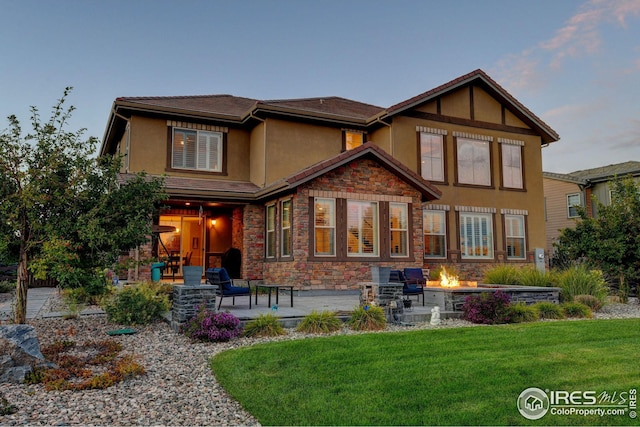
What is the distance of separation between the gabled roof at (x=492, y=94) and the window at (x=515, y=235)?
12.5 feet

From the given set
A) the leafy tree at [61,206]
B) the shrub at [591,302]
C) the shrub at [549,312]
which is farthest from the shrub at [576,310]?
the leafy tree at [61,206]

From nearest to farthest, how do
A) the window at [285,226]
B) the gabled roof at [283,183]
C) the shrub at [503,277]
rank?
the shrub at [503,277] < the gabled roof at [283,183] < the window at [285,226]

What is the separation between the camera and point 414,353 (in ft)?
20.0

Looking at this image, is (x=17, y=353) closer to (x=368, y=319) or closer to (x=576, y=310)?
(x=368, y=319)

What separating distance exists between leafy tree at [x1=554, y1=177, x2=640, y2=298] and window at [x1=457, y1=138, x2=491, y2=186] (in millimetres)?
4420

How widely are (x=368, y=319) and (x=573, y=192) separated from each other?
76.2 ft

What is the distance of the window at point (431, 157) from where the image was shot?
57.4ft

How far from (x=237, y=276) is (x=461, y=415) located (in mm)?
12453

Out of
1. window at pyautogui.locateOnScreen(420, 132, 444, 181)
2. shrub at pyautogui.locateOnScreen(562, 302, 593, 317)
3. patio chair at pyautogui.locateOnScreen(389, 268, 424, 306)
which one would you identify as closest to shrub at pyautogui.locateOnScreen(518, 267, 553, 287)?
shrub at pyautogui.locateOnScreen(562, 302, 593, 317)

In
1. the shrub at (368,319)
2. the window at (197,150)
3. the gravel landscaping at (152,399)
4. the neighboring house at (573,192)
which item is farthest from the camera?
the neighboring house at (573,192)

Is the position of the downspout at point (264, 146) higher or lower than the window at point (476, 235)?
higher

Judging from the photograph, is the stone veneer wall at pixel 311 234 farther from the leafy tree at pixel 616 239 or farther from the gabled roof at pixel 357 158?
the leafy tree at pixel 616 239

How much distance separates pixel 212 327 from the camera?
7227 millimetres

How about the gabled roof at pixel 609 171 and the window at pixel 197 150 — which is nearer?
the window at pixel 197 150
